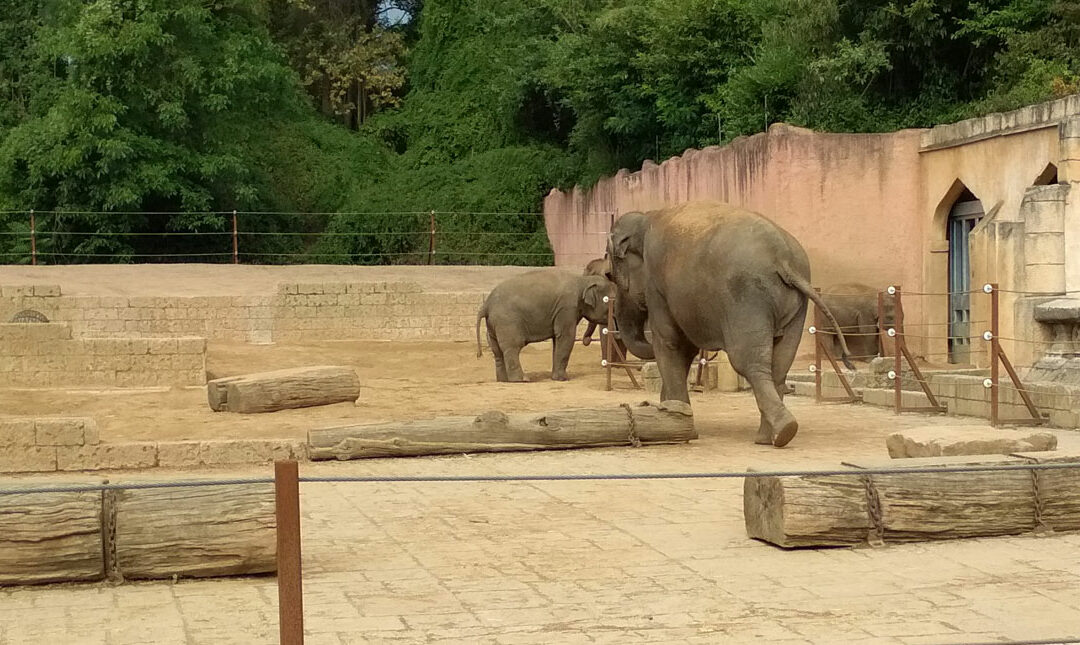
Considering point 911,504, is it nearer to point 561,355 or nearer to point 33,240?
point 561,355

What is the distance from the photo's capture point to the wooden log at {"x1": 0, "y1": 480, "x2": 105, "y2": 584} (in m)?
6.97

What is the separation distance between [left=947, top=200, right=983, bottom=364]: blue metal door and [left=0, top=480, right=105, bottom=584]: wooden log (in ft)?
49.1

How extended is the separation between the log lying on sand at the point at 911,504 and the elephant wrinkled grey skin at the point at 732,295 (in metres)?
3.62

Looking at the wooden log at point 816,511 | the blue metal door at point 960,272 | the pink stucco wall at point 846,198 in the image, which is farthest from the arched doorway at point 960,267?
the wooden log at point 816,511

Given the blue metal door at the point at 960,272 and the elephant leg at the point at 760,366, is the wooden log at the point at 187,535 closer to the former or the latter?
the elephant leg at the point at 760,366

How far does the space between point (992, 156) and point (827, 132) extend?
4224 mm

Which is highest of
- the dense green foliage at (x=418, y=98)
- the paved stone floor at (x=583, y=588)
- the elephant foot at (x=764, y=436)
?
the dense green foliage at (x=418, y=98)

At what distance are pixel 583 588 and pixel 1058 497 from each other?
9.58 ft

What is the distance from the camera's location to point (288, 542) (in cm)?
522

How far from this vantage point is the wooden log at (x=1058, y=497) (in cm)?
807

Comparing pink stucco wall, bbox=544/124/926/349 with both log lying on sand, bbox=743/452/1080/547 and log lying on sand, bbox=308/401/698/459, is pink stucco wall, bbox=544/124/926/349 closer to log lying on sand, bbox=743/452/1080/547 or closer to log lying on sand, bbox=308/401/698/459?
log lying on sand, bbox=308/401/698/459

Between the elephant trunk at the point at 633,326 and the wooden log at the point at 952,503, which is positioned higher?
the elephant trunk at the point at 633,326

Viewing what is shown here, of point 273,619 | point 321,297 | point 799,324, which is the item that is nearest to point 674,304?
point 799,324

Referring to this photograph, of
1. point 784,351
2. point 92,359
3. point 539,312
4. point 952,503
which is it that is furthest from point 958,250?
point 952,503
